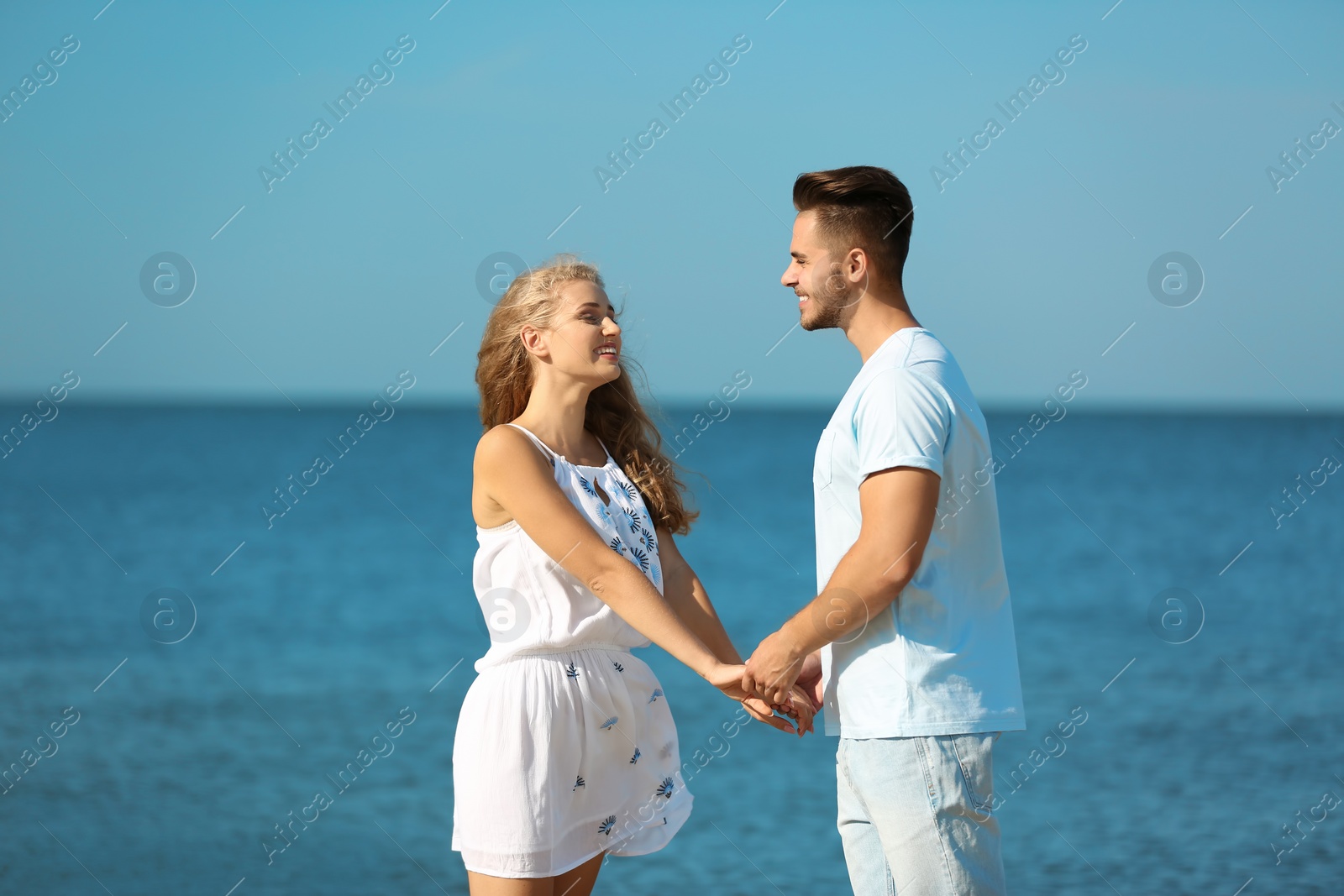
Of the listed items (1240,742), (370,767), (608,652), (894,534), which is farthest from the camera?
(1240,742)

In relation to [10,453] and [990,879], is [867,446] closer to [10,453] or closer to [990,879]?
[990,879]

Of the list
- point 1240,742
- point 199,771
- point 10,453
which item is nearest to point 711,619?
point 199,771

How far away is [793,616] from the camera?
276cm

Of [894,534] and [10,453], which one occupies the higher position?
[10,453]

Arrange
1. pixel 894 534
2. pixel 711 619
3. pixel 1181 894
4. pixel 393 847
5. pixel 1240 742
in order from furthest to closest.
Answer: pixel 1240 742, pixel 393 847, pixel 1181 894, pixel 711 619, pixel 894 534

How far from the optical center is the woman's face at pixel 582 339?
3217 millimetres

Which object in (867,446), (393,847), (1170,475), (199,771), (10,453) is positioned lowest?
(1170,475)

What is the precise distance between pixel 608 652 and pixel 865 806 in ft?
2.48

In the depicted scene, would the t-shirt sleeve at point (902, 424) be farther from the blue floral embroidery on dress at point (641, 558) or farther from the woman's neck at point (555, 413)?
the woman's neck at point (555, 413)

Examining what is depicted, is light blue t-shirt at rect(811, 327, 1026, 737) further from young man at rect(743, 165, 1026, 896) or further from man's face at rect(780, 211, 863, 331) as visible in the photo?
man's face at rect(780, 211, 863, 331)

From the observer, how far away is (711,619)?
3.44 metres

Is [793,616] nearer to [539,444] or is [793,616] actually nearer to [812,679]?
[812,679]

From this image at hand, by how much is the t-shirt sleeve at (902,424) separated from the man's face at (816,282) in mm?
326

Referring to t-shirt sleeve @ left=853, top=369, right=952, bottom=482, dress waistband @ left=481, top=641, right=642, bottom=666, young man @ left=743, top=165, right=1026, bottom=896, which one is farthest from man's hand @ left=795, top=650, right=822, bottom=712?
t-shirt sleeve @ left=853, top=369, right=952, bottom=482
